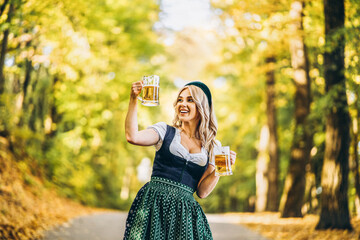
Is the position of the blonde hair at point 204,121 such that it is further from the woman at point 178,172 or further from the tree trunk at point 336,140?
the tree trunk at point 336,140

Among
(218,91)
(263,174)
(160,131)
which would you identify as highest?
(218,91)

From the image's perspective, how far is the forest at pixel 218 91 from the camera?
9.21 meters

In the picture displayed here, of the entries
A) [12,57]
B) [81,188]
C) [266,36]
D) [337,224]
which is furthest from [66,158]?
[337,224]

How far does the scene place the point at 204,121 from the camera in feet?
10.9

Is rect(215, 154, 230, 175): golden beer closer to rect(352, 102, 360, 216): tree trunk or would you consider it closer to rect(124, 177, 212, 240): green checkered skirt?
rect(124, 177, 212, 240): green checkered skirt

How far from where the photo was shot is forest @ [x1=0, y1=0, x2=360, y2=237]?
30.2ft

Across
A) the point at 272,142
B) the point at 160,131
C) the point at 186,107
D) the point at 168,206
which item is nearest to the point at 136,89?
the point at 160,131

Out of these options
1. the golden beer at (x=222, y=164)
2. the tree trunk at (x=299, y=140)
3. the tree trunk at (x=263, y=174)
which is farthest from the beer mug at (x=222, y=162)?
the tree trunk at (x=263, y=174)

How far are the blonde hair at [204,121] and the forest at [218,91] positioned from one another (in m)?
4.81

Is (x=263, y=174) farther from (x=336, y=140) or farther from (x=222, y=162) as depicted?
(x=222, y=162)

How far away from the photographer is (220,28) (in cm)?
1529

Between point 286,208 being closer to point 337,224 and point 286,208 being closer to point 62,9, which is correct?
point 337,224

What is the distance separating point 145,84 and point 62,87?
43.7 feet

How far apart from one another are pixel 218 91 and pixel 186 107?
1844 cm
